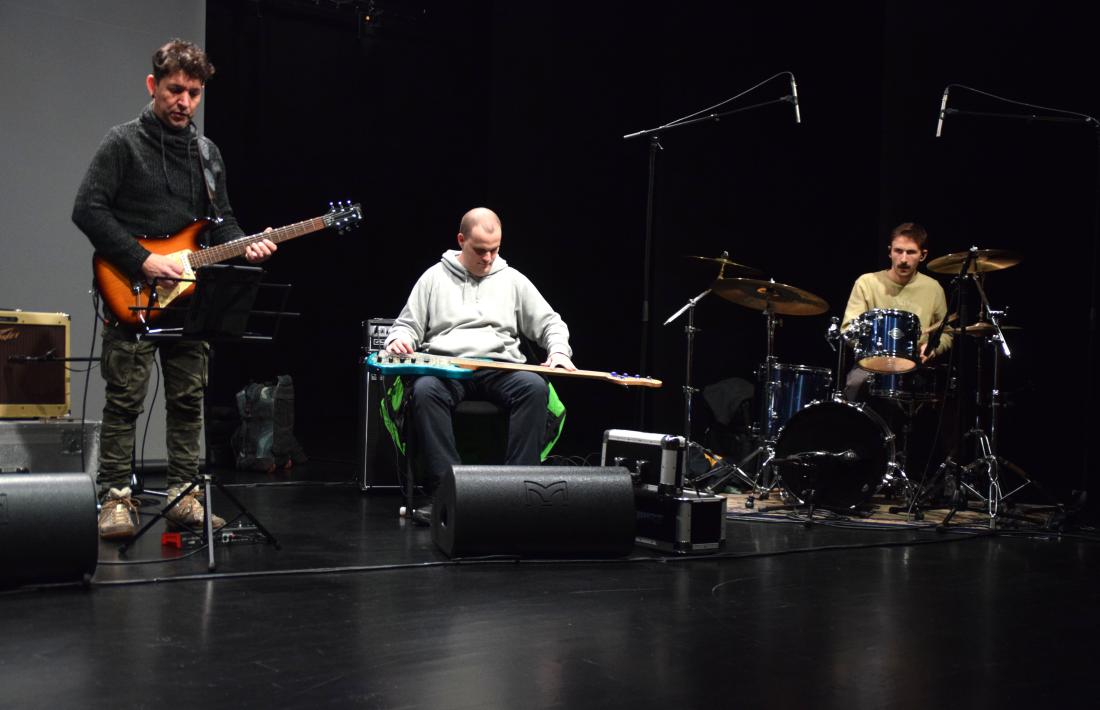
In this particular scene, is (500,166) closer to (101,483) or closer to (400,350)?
(400,350)

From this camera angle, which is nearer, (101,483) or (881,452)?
(101,483)

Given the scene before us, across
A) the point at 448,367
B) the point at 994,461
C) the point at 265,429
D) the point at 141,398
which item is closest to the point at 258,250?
the point at 141,398

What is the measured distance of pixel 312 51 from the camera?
823cm

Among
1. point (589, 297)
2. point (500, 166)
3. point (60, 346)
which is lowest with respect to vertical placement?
point (60, 346)

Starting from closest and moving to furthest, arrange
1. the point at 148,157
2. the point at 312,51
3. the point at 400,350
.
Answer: the point at 148,157 → the point at 400,350 → the point at 312,51

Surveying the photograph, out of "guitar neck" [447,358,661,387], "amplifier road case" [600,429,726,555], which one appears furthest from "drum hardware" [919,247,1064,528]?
"guitar neck" [447,358,661,387]

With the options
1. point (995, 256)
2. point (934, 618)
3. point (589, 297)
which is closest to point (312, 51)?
point (589, 297)

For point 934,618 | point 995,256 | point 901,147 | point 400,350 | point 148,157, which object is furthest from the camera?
point 901,147

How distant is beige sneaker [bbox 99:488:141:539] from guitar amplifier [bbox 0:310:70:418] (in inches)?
40.0

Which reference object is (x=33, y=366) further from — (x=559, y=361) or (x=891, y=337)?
(x=891, y=337)

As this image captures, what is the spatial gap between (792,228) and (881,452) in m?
2.12

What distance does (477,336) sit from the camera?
14.4 feet

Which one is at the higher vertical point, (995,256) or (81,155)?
(81,155)

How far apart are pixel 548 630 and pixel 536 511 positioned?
84 centimetres
